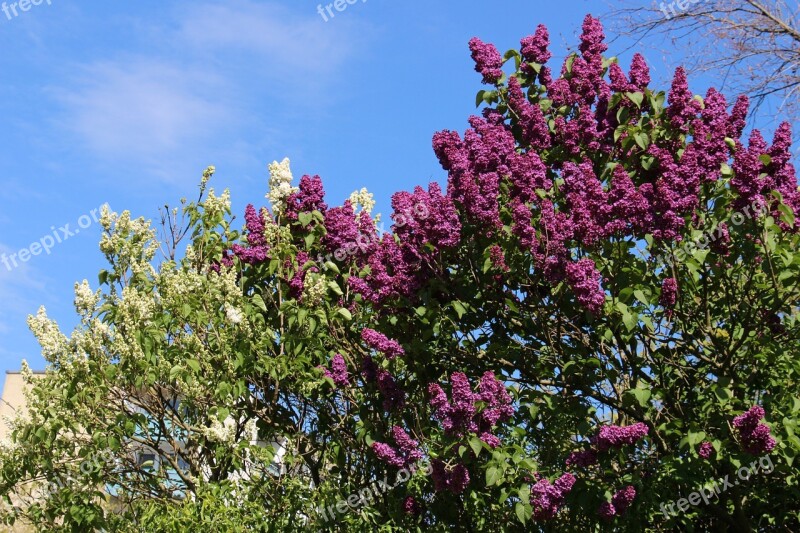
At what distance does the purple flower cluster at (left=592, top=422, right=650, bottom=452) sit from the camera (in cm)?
523

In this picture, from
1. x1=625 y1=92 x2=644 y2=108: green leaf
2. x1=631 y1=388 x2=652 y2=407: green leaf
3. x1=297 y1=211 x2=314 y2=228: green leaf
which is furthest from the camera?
x1=297 y1=211 x2=314 y2=228: green leaf

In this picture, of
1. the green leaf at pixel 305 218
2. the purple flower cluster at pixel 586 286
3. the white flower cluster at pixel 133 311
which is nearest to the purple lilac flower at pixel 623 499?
the purple flower cluster at pixel 586 286

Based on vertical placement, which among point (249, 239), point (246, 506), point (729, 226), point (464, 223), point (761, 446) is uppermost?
point (249, 239)

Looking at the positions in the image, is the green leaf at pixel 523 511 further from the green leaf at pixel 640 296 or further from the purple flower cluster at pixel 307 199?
the purple flower cluster at pixel 307 199

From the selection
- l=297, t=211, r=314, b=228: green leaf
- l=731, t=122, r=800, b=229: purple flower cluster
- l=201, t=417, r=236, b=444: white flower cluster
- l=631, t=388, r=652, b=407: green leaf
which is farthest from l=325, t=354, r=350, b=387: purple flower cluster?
l=731, t=122, r=800, b=229: purple flower cluster

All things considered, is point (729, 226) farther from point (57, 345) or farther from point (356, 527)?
point (57, 345)

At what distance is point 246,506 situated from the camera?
251 inches

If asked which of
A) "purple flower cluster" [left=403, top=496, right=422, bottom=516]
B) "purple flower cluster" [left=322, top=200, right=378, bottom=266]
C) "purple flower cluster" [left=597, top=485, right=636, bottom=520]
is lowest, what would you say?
"purple flower cluster" [left=597, top=485, right=636, bottom=520]

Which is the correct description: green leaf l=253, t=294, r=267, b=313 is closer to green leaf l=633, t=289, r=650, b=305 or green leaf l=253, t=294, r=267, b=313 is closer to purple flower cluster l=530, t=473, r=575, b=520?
purple flower cluster l=530, t=473, r=575, b=520

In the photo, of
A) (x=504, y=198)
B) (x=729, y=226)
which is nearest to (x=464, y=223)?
(x=504, y=198)

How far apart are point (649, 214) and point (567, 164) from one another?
0.72m

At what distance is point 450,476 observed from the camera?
5.55 m

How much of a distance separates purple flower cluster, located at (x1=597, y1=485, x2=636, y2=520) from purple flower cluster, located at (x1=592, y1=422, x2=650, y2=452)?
0.26m

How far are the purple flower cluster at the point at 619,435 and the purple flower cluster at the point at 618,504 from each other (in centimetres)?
26
